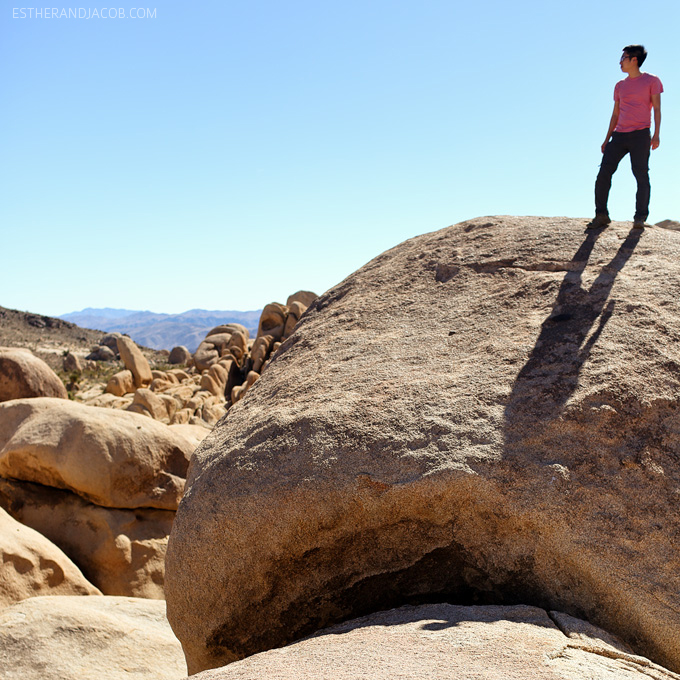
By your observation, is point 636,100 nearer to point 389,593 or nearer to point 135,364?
point 389,593

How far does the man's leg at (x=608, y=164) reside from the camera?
5363mm

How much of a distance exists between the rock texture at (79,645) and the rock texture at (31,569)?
1.85 feet

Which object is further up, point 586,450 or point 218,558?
point 586,450

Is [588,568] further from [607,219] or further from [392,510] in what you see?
[607,219]

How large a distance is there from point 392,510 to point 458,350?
117 cm

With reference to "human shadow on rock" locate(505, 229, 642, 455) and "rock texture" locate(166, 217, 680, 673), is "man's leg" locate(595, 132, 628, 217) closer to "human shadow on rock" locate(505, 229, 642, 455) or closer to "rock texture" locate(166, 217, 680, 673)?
"human shadow on rock" locate(505, 229, 642, 455)

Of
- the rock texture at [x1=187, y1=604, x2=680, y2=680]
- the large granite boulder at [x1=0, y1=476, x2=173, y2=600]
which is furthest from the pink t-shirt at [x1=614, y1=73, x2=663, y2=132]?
the large granite boulder at [x1=0, y1=476, x2=173, y2=600]

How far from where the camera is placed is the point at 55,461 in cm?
657

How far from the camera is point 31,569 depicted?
17.6 ft

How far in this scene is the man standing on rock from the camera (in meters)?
5.23

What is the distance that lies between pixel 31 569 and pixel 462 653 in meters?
4.15

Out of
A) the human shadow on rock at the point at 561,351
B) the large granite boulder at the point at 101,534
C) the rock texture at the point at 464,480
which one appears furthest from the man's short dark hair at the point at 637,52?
the large granite boulder at the point at 101,534

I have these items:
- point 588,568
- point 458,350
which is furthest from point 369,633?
point 458,350

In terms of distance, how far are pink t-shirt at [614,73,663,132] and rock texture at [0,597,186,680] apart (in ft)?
17.4
